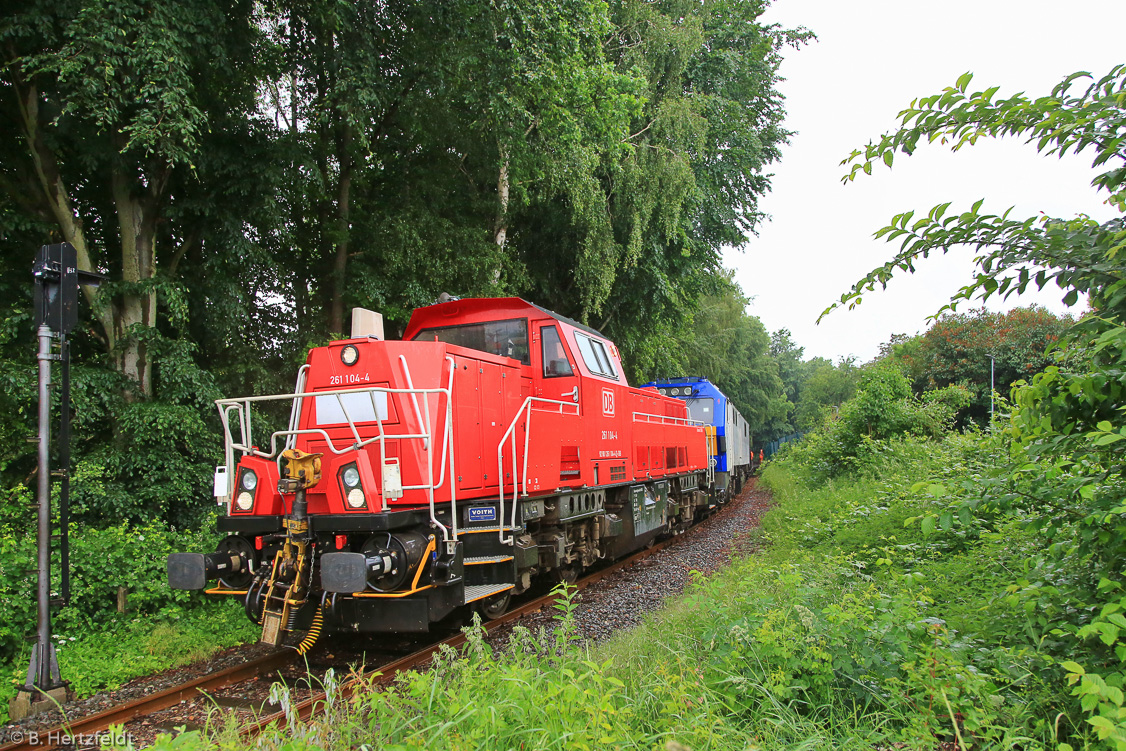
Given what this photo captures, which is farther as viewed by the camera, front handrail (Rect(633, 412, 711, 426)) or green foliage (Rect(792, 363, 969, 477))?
green foliage (Rect(792, 363, 969, 477))

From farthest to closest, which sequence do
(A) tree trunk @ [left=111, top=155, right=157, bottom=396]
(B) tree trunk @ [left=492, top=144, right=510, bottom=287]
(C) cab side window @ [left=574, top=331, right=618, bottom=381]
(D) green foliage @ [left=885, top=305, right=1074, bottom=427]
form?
(D) green foliage @ [left=885, top=305, right=1074, bottom=427] → (B) tree trunk @ [left=492, top=144, right=510, bottom=287] → (A) tree trunk @ [left=111, top=155, right=157, bottom=396] → (C) cab side window @ [left=574, top=331, right=618, bottom=381]

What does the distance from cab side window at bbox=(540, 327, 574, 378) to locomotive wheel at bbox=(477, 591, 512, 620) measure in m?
2.53

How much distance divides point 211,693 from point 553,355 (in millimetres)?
4570

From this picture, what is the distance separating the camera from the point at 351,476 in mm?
4941

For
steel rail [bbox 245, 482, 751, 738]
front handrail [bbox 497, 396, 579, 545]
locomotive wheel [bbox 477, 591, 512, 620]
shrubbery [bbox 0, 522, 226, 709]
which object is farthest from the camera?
locomotive wheel [bbox 477, 591, 512, 620]

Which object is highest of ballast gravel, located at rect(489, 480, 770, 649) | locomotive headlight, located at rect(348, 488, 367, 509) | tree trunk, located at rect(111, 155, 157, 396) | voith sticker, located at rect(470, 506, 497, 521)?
tree trunk, located at rect(111, 155, 157, 396)

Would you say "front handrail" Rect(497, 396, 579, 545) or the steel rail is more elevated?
"front handrail" Rect(497, 396, 579, 545)

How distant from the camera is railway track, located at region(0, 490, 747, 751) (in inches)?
150

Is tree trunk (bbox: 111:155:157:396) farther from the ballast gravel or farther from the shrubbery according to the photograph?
the ballast gravel

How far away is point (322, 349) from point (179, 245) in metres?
5.53

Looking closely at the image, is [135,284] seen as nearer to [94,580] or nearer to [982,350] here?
[94,580]

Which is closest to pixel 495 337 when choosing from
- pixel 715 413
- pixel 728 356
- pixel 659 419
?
pixel 659 419

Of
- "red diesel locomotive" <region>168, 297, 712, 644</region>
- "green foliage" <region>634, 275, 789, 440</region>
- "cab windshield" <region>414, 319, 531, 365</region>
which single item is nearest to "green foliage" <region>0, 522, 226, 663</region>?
"red diesel locomotive" <region>168, 297, 712, 644</region>

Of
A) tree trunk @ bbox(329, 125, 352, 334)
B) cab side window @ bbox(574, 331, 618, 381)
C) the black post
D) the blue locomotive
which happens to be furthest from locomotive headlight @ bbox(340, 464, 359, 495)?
the blue locomotive
